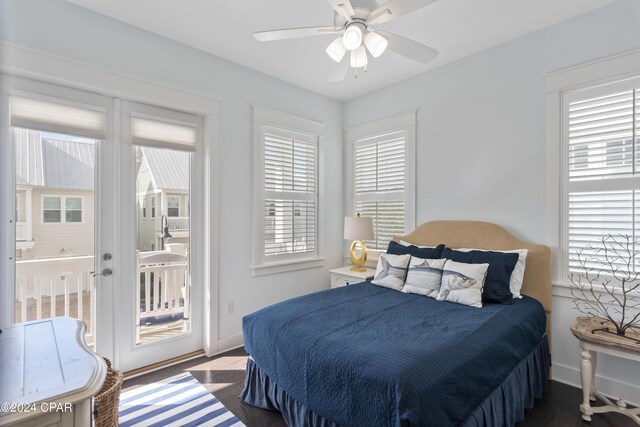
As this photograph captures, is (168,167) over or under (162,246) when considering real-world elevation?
over

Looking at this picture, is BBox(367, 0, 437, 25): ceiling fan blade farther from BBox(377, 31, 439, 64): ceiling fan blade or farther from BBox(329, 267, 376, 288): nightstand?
BBox(329, 267, 376, 288): nightstand

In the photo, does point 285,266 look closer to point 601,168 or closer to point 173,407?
point 173,407

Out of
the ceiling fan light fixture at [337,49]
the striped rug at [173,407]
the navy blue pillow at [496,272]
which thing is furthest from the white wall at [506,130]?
the striped rug at [173,407]

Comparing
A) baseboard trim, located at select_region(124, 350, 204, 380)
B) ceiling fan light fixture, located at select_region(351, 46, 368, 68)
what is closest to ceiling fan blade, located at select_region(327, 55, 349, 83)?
ceiling fan light fixture, located at select_region(351, 46, 368, 68)

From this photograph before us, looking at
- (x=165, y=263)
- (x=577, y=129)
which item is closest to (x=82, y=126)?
(x=165, y=263)

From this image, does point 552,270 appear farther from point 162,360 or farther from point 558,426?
point 162,360

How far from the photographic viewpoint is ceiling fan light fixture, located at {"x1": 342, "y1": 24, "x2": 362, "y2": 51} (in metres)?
1.86

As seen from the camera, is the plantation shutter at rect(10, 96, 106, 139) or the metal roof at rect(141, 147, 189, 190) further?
the metal roof at rect(141, 147, 189, 190)

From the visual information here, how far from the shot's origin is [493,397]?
1.74 meters

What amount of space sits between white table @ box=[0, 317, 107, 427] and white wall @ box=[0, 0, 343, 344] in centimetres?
194

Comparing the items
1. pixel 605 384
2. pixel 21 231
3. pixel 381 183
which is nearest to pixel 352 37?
pixel 381 183

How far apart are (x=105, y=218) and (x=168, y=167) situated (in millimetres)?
673

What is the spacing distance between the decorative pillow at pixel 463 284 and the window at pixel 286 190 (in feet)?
5.96

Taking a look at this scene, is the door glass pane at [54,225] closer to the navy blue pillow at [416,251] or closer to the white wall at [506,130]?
the navy blue pillow at [416,251]
